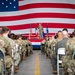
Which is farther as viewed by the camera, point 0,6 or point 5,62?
point 0,6

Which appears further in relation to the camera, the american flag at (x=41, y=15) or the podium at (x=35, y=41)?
the american flag at (x=41, y=15)

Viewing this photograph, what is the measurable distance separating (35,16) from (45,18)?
0.86 meters

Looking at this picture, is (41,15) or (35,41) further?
(41,15)

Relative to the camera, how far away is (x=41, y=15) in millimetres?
25078

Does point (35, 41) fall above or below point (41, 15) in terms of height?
below

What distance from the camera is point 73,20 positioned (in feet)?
82.5

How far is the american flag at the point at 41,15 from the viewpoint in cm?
2495

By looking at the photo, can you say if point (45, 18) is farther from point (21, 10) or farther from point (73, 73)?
point (73, 73)

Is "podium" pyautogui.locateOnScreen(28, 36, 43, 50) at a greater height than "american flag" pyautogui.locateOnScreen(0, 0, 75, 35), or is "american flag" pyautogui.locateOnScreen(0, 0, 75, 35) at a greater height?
"american flag" pyautogui.locateOnScreen(0, 0, 75, 35)

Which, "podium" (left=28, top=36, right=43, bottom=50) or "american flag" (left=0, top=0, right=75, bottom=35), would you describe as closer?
"podium" (left=28, top=36, right=43, bottom=50)

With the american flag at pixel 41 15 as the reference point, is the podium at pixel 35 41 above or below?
below

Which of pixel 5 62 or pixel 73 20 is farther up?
pixel 5 62

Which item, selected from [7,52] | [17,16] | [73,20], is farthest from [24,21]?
[7,52]

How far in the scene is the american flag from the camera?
24953mm
